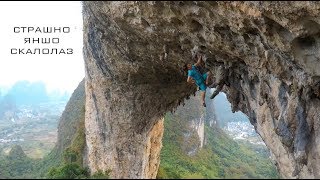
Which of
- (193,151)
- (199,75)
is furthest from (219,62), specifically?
(193,151)

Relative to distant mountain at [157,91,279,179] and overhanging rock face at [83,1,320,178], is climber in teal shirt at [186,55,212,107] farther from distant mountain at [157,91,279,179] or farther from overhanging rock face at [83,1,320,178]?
distant mountain at [157,91,279,179]

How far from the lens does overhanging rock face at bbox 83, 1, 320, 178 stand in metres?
11.3

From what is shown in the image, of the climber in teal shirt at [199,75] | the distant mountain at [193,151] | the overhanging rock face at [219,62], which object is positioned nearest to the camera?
the overhanging rock face at [219,62]

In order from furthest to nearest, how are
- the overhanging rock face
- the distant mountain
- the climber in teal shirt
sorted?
the distant mountain < the climber in teal shirt < the overhanging rock face

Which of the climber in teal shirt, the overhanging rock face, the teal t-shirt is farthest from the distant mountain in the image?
the teal t-shirt

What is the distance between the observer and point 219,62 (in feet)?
47.3

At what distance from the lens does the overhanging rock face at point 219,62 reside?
1126cm

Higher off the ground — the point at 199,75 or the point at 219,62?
the point at 219,62

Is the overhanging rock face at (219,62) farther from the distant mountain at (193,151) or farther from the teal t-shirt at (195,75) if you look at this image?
the distant mountain at (193,151)

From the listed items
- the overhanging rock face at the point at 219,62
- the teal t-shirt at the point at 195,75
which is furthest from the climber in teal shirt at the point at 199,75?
the overhanging rock face at the point at 219,62

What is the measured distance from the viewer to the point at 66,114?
61.6 m

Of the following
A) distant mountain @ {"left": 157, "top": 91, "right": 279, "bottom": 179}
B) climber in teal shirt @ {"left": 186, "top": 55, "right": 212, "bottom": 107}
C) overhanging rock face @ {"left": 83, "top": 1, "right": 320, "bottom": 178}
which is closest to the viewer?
overhanging rock face @ {"left": 83, "top": 1, "right": 320, "bottom": 178}

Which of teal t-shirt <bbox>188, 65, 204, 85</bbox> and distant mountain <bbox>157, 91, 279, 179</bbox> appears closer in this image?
teal t-shirt <bbox>188, 65, 204, 85</bbox>

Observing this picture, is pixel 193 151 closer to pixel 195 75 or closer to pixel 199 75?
pixel 199 75
